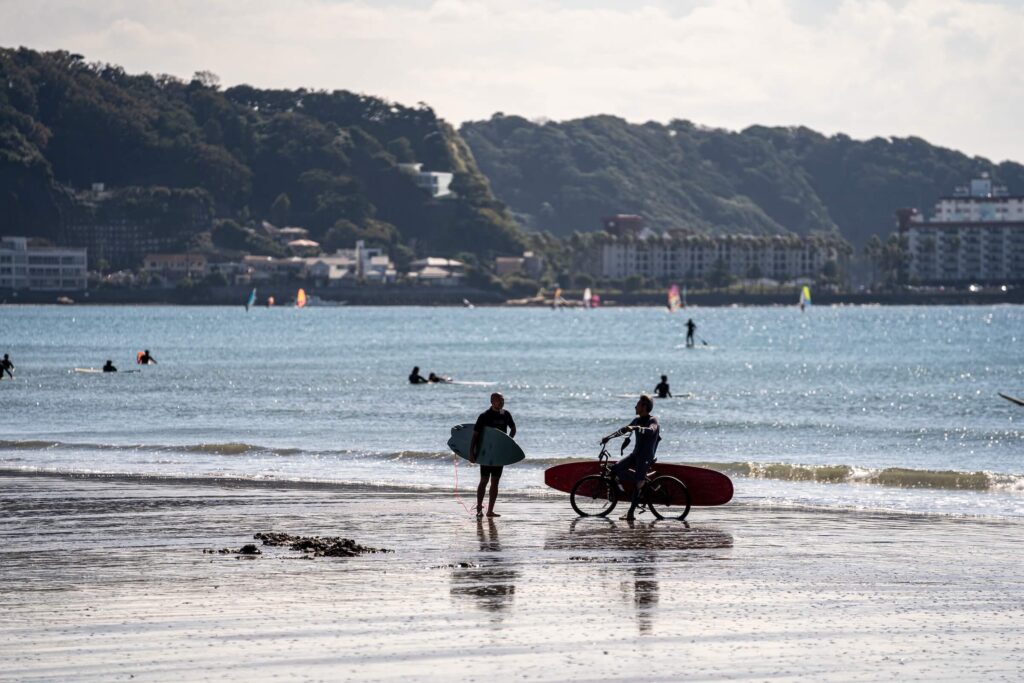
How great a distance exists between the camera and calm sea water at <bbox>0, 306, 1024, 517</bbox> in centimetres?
3453

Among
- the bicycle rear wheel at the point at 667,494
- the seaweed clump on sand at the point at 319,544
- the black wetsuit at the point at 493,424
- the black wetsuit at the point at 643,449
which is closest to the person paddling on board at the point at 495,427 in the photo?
the black wetsuit at the point at 493,424

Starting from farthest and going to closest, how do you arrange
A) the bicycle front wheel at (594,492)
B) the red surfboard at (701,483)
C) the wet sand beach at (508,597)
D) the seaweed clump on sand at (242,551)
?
1. the red surfboard at (701,483)
2. the bicycle front wheel at (594,492)
3. the seaweed clump on sand at (242,551)
4. the wet sand beach at (508,597)

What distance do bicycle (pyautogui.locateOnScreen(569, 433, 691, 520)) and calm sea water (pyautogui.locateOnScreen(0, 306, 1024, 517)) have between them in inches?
163

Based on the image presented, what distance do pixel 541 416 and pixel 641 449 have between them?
36841mm

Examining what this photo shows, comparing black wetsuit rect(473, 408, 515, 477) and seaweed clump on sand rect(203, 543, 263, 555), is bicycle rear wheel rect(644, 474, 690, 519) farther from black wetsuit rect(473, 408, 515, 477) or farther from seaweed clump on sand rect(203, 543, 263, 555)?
seaweed clump on sand rect(203, 543, 263, 555)

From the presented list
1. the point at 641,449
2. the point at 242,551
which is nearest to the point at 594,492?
the point at 641,449

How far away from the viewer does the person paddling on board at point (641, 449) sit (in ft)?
78.0

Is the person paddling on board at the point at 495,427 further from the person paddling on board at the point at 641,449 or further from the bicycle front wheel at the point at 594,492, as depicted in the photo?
the person paddling on board at the point at 641,449

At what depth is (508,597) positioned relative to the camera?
17.6 meters

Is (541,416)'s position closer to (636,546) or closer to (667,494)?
(667,494)

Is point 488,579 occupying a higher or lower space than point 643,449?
lower

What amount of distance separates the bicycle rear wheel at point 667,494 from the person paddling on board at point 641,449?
0.94ft

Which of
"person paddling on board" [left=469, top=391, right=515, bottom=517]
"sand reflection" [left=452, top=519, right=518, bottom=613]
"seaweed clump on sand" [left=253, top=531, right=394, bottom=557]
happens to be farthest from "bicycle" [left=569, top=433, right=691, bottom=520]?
"seaweed clump on sand" [left=253, top=531, right=394, bottom=557]

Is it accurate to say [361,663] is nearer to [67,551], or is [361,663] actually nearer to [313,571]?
[313,571]
